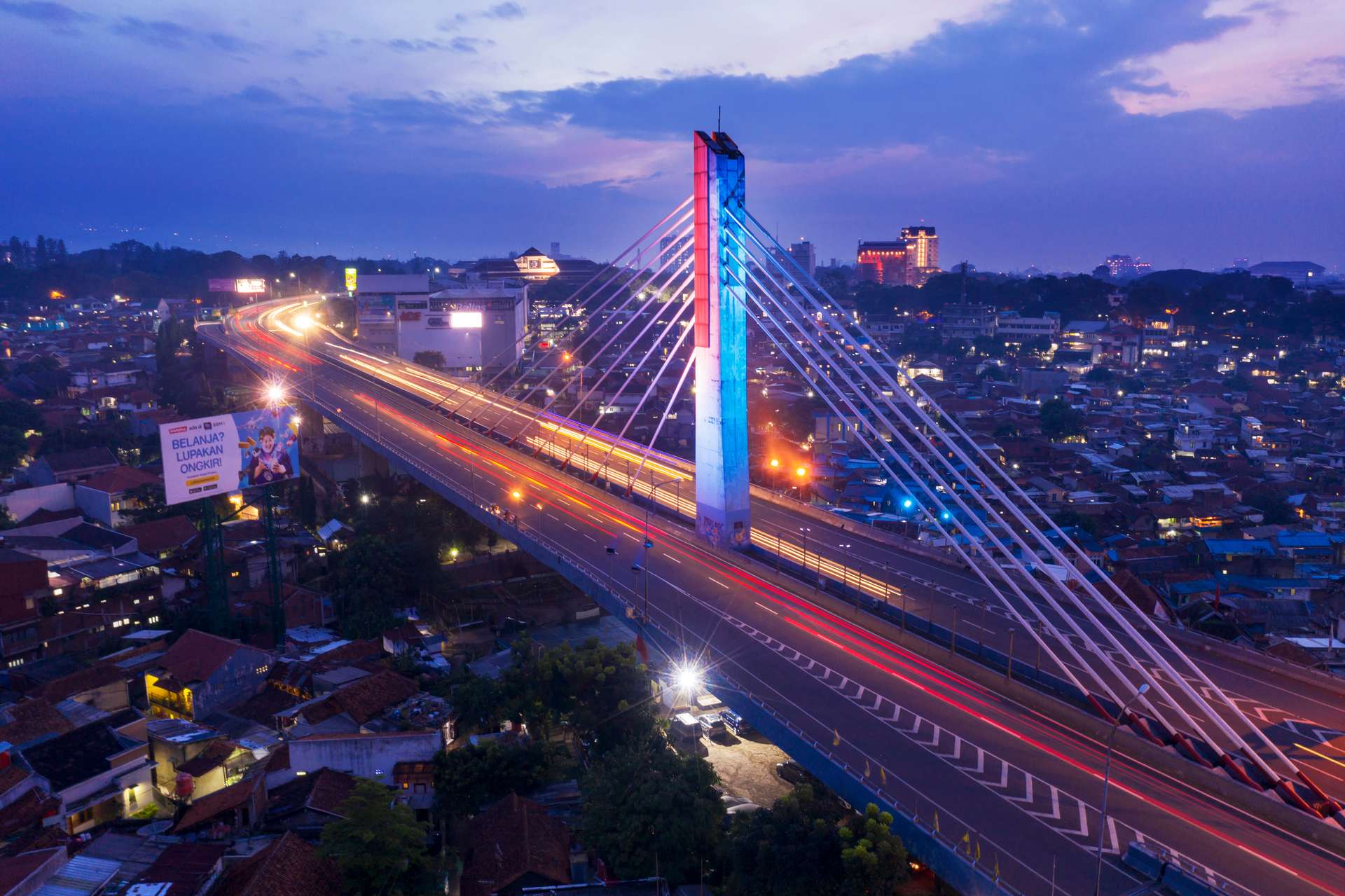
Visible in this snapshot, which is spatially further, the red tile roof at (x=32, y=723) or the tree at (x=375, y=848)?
the red tile roof at (x=32, y=723)

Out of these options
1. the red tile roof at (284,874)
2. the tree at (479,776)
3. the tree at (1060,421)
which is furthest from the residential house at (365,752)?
the tree at (1060,421)

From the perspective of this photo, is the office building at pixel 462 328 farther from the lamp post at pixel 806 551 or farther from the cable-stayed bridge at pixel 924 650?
the lamp post at pixel 806 551

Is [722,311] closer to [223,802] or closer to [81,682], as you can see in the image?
[223,802]

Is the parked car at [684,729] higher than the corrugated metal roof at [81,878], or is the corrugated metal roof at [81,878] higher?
the corrugated metal roof at [81,878]

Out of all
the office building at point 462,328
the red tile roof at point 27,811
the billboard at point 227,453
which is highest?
the office building at point 462,328

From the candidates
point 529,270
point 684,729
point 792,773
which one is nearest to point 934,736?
point 792,773

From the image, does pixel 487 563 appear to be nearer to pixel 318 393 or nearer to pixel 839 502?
pixel 839 502
